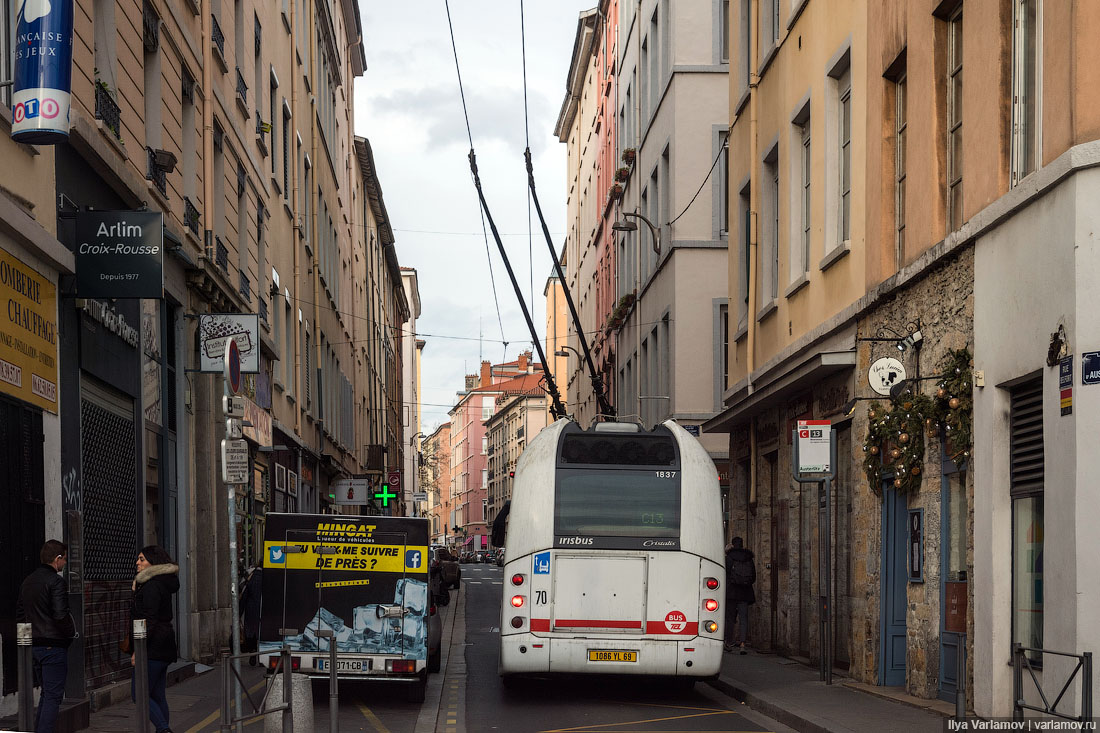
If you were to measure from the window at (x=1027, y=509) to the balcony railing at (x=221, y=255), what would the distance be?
→ 13.3 m

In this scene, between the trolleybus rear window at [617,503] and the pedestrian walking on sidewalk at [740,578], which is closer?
the trolleybus rear window at [617,503]

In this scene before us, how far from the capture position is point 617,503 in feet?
50.9

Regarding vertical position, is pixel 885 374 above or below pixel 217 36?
below

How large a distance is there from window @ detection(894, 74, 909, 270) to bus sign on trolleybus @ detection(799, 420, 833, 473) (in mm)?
2062

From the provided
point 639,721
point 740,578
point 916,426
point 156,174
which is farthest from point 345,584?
point 740,578

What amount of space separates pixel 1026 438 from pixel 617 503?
4.78 meters

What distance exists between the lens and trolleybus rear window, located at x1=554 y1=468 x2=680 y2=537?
50.5 ft

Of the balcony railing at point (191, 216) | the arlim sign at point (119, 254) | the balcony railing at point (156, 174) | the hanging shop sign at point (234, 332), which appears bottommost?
the hanging shop sign at point (234, 332)

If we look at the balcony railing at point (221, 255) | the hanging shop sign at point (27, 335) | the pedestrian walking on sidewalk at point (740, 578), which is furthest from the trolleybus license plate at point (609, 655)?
the balcony railing at point (221, 255)

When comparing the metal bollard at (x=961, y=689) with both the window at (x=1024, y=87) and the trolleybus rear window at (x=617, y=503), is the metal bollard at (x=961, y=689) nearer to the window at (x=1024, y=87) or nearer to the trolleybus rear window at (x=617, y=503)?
the window at (x=1024, y=87)

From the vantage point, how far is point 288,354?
31.8m

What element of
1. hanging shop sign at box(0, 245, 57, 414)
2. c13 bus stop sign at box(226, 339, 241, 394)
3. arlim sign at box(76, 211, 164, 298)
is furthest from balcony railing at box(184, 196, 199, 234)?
c13 bus stop sign at box(226, 339, 241, 394)

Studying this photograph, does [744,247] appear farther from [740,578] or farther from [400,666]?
[400,666]

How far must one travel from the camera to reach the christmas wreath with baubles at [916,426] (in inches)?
531
